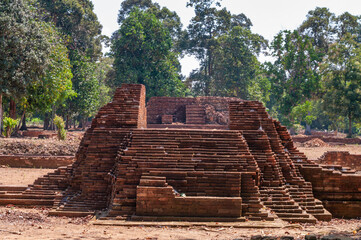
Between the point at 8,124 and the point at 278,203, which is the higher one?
the point at 8,124

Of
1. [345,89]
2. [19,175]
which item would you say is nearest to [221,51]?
[345,89]

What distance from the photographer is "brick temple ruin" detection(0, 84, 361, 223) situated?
866cm

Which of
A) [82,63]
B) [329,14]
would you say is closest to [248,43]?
[329,14]

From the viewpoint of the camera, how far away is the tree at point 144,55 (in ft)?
98.0

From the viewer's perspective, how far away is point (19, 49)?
19.5 meters

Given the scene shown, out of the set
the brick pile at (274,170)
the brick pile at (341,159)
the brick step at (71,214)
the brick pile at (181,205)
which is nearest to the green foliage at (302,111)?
the brick pile at (341,159)

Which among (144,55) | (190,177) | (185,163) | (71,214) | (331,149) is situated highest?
(144,55)

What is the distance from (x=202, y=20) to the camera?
4084 centimetres

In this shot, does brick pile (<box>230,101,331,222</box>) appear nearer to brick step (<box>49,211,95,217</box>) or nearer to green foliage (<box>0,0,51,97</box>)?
brick step (<box>49,211,95,217</box>)

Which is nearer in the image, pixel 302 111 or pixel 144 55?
pixel 144 55

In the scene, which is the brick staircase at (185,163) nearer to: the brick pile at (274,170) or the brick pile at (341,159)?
the brick pile at (274,170)

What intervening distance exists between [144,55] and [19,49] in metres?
11.8

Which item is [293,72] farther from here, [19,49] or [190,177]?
[190,177]

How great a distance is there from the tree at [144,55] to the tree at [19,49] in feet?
31.8
